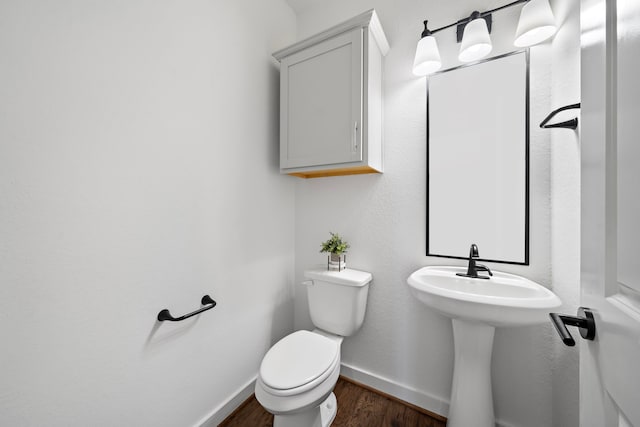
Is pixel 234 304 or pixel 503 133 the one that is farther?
pixel 234 304

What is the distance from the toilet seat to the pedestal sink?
0.54 metres

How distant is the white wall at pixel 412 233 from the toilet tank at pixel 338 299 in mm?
129

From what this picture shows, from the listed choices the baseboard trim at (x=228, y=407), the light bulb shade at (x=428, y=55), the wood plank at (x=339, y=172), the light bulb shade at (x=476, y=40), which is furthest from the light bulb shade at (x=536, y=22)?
the baseboard trim at (x=228, y=407)

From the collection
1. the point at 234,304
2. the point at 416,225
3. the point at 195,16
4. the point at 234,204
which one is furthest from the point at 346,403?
the point at 195,16

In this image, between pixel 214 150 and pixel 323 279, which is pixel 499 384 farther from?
pixel 214 150

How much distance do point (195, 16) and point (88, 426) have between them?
172cm

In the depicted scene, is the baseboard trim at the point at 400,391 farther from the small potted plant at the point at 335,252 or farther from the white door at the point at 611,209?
the white door at the point at 611,209

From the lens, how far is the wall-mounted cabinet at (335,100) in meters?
1.26

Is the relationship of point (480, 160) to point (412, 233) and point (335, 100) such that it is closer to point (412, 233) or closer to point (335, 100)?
point (412, 233)

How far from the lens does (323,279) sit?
4.76 ft

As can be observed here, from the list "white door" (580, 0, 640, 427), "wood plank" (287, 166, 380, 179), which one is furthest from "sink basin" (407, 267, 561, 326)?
"wood plank" (287, 166, 380, 179)

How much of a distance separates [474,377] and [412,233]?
0.74 m

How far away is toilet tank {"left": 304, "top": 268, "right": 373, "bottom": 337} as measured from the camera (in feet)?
4.56

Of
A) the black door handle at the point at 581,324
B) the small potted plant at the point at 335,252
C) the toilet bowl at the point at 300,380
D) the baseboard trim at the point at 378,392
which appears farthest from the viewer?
the small potted plant at the point at 335,252
